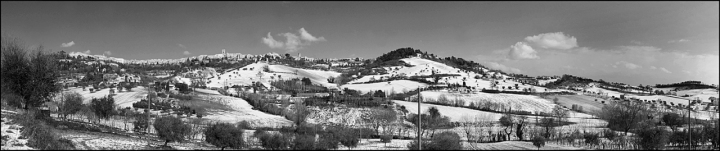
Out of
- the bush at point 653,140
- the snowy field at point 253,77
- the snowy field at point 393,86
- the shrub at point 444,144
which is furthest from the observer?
the snowy field at point 253,77

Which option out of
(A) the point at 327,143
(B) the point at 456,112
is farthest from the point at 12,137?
(B) the point at 456,112

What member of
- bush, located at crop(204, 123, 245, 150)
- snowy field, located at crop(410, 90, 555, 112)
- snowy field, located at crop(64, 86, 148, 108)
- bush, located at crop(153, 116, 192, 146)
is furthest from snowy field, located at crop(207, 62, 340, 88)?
bush, located at crop(204, 123, 245, 150)

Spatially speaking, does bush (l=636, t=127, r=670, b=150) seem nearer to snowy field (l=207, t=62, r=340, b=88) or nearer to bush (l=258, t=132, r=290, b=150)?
bush (l=258, t=132, r=290, b=150)

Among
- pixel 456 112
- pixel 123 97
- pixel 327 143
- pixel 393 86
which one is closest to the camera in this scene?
pixel 327 143

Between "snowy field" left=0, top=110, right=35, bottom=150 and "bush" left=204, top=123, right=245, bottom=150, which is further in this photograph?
"bush" left=204, top=123, right=245, bottom=150

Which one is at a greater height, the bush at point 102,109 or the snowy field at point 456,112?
the bush at point 102,109

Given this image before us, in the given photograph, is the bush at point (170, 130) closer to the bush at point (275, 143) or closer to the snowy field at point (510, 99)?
the bush at point (275, 143)

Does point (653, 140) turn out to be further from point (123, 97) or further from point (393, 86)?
point (393, 86)

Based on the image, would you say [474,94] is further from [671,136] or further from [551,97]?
[671,136]

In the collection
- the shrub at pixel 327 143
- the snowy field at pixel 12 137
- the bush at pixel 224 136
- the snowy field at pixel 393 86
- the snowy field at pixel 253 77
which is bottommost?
the shrub at pixel 327 143

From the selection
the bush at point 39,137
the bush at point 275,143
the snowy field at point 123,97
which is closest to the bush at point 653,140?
the bush at point 275,143

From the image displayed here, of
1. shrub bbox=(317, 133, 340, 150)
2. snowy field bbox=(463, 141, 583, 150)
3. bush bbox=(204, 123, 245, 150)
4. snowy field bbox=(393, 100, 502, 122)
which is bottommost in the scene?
snowy field bbox=(463, 141, 583, 150)

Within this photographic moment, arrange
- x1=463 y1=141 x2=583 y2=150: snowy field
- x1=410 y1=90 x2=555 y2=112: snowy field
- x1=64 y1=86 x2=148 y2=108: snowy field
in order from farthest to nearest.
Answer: x1=410 y1=90 x2=555 y2=112: snowy field → x1=64 y1=86 x2=148 y2=108: snowy field → x1=463 y1=141 x2=583 y2=150: snowy field
